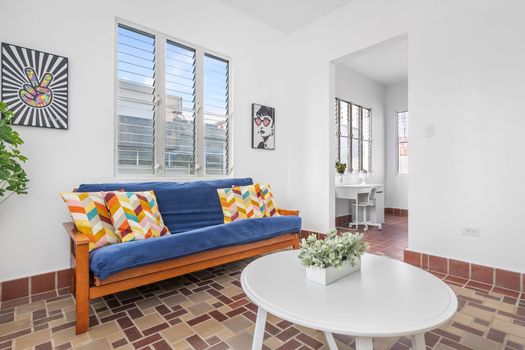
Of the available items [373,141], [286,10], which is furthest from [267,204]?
[373,141]

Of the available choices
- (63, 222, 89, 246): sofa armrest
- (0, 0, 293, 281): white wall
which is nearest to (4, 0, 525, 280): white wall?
(0, 0, 293, 281): white wall

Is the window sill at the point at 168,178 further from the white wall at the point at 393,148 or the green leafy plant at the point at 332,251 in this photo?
the white wall at the point at 393,148

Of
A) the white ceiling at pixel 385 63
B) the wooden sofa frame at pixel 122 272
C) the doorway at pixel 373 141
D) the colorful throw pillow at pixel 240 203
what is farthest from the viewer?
the doorway at pixel 373 141

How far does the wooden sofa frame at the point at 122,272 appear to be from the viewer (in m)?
1.67

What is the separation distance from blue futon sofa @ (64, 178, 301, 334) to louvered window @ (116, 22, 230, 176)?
35cm

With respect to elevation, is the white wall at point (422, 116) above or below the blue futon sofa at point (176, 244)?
above

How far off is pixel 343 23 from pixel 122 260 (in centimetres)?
354

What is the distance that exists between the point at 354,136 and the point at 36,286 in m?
5.37

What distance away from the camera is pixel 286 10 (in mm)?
3602

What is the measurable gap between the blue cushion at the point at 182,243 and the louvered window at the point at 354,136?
2.94 m

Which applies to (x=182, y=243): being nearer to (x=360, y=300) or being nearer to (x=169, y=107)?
(x=360, y=300)

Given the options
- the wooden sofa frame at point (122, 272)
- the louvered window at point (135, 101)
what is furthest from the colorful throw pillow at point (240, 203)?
the louvered window at point (135, 101)

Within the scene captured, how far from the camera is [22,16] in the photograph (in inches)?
84.9

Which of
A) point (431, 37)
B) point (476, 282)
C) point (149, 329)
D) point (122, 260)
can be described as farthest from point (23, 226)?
point (431, 37)
